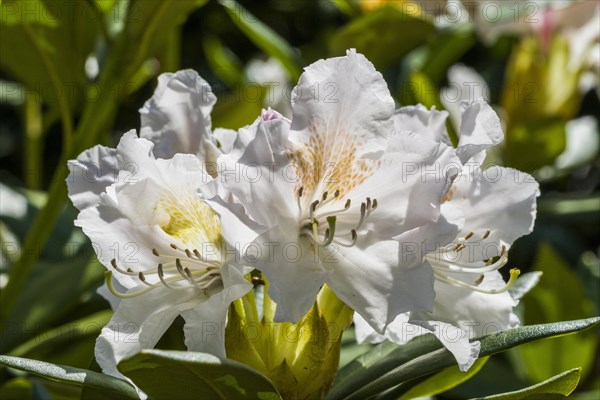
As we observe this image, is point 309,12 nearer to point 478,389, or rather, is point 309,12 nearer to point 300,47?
point 300,47

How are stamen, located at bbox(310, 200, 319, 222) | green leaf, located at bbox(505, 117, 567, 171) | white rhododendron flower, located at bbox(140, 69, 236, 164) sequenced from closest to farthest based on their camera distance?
stamen, located at bbox(310, 200, 319, 222)
white rhododendron flower, located at bbox(140, 69, 236, 164)
green leaf, located at bbox(505, 117, 567, 171)

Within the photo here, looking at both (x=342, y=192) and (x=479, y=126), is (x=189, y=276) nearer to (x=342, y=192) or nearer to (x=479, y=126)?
(x=342, y=192)

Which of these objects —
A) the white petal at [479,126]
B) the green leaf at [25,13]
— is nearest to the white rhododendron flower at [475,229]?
the white petal at [479,126]

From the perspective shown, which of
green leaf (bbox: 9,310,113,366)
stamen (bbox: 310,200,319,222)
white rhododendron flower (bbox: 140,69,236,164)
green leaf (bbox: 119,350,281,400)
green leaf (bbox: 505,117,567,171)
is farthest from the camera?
green leaf (bbox: 505,117,567,171)

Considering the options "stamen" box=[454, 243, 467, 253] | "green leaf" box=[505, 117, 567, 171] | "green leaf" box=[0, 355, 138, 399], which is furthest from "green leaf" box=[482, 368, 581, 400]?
"green leaf" box=[505, 117, 567, 171]

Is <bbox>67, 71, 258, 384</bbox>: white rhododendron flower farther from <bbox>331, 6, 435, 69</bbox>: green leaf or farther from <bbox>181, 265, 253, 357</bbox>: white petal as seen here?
<bbox>331, 6, 435, 69</bbox>: green leaf

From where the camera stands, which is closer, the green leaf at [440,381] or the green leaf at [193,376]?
the green leaf at [193,376]

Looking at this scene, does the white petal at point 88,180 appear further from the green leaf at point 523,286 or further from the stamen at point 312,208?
the green leaf at point 523,286
